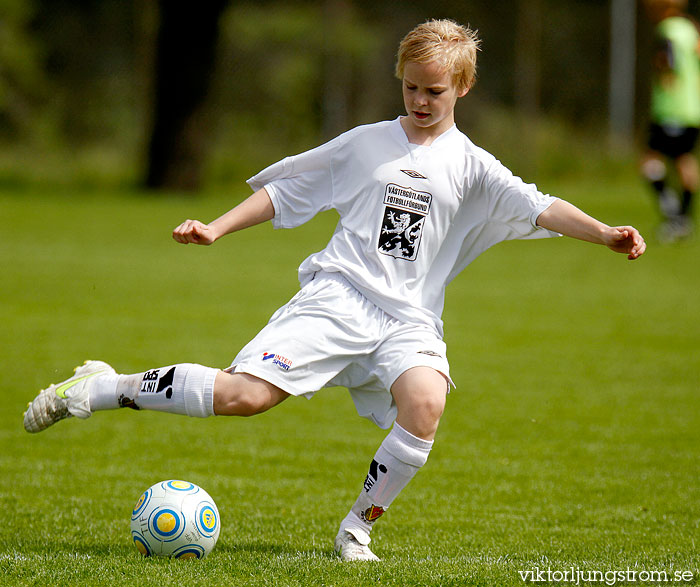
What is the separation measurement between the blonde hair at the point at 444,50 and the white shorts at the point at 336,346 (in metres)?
0.78

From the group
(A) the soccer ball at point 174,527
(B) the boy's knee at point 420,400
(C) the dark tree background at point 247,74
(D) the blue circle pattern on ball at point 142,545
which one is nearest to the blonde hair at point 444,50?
(B) the boy's knee at point 420,400

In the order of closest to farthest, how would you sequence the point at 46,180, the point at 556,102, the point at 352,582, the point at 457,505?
the point at 352,582
the point at 457,505
the point at 46,180
the point at 556,102

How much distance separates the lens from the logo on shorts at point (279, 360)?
3.45 m

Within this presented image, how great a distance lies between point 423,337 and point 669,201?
32.9 feet

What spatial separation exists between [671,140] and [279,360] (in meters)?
10.4

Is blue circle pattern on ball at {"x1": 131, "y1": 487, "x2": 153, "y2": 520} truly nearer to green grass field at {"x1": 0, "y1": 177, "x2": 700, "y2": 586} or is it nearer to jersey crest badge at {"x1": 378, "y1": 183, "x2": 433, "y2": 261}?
green grass field at {"x1": 0, "y1": 177, "x2": 700, "y2": 586}

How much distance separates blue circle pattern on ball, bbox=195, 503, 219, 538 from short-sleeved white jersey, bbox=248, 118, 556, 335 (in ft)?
A: 2.85

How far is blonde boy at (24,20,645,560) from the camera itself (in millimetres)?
3453

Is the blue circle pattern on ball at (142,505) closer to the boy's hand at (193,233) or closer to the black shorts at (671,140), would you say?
the boy's hand at (193,233)

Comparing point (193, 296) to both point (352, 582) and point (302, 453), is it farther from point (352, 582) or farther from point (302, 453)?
point (352, 582)

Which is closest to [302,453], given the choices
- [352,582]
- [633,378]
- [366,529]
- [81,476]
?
[81,476]

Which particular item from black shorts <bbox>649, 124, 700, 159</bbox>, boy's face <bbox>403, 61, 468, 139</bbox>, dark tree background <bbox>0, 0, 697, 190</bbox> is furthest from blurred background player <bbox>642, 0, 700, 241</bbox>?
boy's face <bbox>403, 61, 468, 139</bbox>

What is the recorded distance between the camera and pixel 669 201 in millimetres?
12844

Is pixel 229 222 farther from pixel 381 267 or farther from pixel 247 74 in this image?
pixel 247 74
